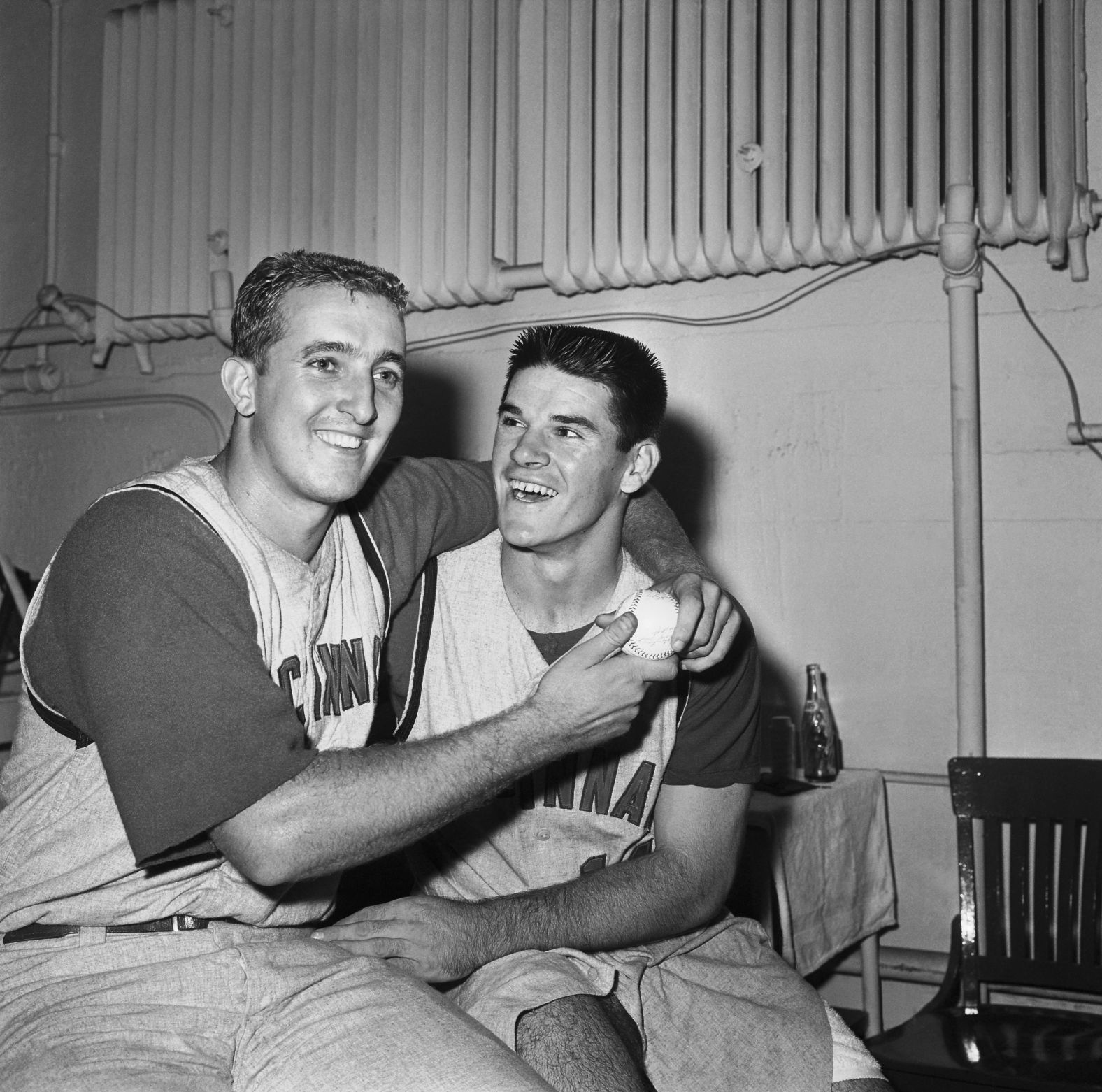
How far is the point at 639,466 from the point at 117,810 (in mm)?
1122

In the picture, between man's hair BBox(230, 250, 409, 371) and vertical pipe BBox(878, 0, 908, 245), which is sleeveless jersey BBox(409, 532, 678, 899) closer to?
man's hair BBox(230, 250, 409, 371)

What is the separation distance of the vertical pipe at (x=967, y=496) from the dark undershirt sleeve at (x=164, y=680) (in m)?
2.14

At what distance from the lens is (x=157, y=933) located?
1502 millimetres

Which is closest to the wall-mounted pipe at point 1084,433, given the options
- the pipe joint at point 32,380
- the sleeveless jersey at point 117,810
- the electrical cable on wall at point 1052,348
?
the electrical cable on wall at point 1052,348

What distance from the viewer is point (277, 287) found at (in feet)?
5.60

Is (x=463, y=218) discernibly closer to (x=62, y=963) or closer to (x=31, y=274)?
(x=31, y=274)

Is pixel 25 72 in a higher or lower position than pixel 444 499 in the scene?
higher

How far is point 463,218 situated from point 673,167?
654 millimetres

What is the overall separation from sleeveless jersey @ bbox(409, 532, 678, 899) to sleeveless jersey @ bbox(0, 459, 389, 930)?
292 mm

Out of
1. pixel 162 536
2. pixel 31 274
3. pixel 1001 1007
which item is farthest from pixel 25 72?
pixel 1001 1007

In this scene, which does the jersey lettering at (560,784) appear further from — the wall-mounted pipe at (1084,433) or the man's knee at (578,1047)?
the wall-mounted pipe at (1084,433)

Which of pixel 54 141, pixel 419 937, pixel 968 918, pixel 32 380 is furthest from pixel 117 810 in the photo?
pixel 54 141

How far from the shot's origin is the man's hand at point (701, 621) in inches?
66.2

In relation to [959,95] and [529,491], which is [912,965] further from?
[959,95]
